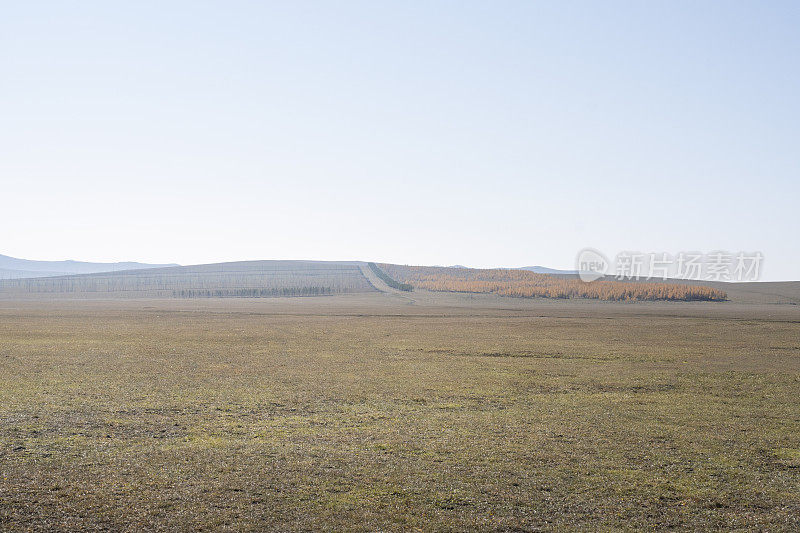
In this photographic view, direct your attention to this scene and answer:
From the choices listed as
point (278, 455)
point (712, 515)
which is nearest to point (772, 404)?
point (712, 515)

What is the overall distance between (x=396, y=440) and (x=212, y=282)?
454 ft

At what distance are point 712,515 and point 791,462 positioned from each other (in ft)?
10.8

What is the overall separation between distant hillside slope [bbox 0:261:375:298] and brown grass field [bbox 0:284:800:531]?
82390mm

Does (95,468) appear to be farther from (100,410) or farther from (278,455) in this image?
(100,410)

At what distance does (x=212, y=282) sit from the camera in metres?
144

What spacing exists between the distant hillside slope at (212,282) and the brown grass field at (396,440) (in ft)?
270

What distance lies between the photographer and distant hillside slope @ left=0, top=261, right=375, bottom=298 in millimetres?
110312

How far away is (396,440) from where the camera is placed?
40.2ft

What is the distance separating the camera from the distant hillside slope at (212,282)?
Answer: 362 feet

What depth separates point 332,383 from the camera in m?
18.4

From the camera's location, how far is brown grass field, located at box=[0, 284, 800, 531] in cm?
864

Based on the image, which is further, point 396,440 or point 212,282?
point 212,282

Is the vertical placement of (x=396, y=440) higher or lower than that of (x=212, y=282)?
higher

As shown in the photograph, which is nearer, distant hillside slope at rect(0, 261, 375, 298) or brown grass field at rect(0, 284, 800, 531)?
brown grass field at rect(0, 284, 800, 531)
